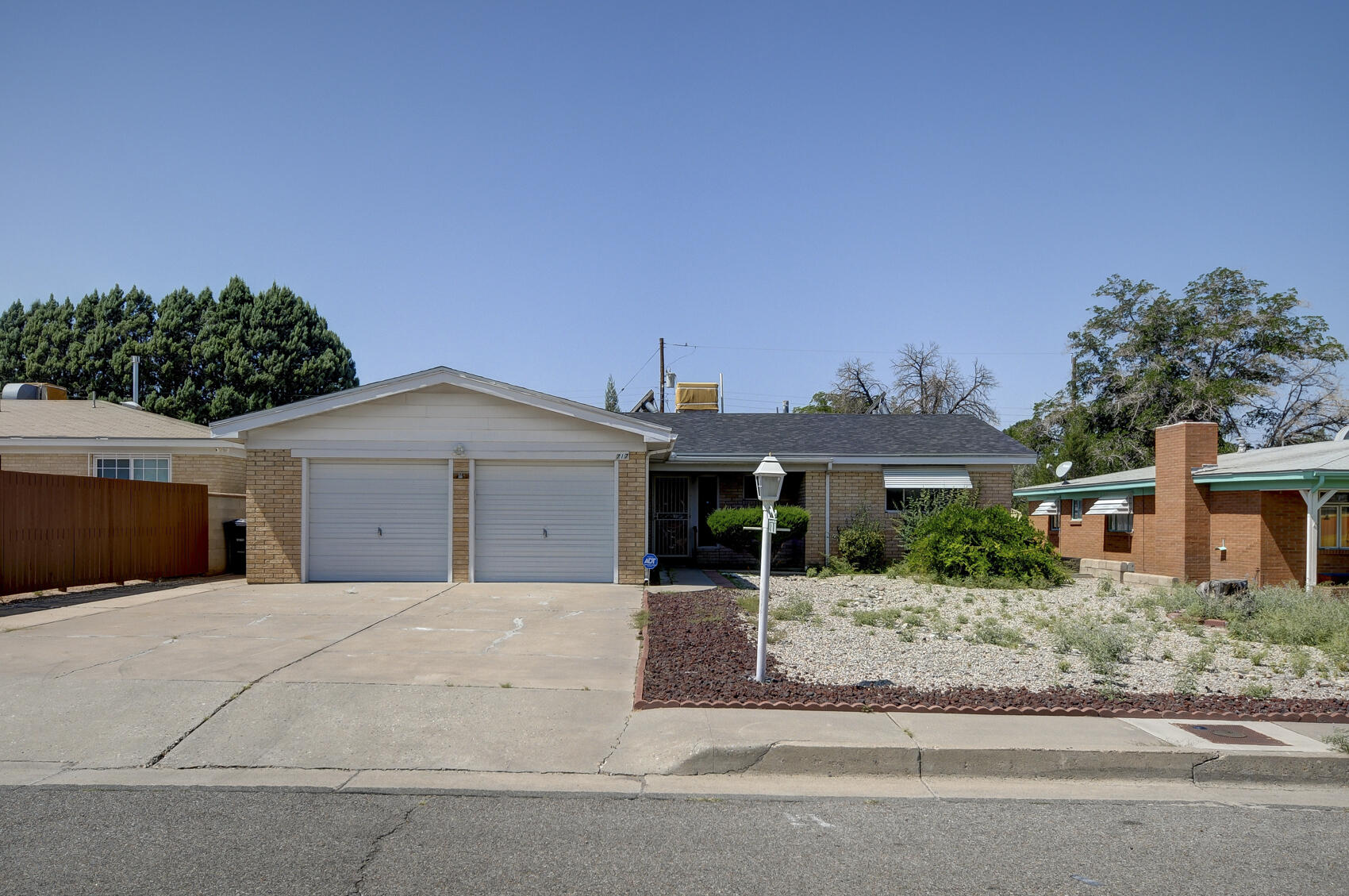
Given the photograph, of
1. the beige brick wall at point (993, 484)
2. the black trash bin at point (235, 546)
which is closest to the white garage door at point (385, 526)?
the black trash bin at point (235, 546)

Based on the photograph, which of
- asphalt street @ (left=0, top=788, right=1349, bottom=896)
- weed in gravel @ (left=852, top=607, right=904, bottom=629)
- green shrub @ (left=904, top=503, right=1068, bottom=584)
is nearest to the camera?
asphalt street @ (left=0, top=788, right=1349, bottom=896)

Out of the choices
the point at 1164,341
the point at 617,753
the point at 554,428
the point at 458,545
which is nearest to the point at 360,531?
the point at 458,545

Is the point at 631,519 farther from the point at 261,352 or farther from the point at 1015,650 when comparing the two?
the point at 261,352

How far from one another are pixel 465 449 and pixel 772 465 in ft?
25.8

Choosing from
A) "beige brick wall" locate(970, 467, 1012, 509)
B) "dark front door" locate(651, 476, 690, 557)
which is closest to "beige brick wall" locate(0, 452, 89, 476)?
"dark front door" locate(651, 476, 690, 557)

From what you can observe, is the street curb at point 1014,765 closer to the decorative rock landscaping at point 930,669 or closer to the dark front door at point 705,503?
the decorative rock landscaping at point 930,669

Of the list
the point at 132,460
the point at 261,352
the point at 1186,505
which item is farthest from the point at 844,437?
the point at 261,352

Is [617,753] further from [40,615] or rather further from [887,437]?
[887,437]

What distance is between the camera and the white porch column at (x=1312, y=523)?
15859 millimetres

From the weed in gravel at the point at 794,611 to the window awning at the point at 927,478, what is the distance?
294 inches

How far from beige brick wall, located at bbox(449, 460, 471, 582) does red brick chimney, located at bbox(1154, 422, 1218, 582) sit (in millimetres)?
14370

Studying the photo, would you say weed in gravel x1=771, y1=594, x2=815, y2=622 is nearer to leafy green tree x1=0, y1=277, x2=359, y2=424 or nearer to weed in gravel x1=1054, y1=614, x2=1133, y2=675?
weed in gravel x1=1054, y1=614, x2=1133, y2=675

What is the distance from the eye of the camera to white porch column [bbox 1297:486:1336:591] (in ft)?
52.0

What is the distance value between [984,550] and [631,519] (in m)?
7.07
